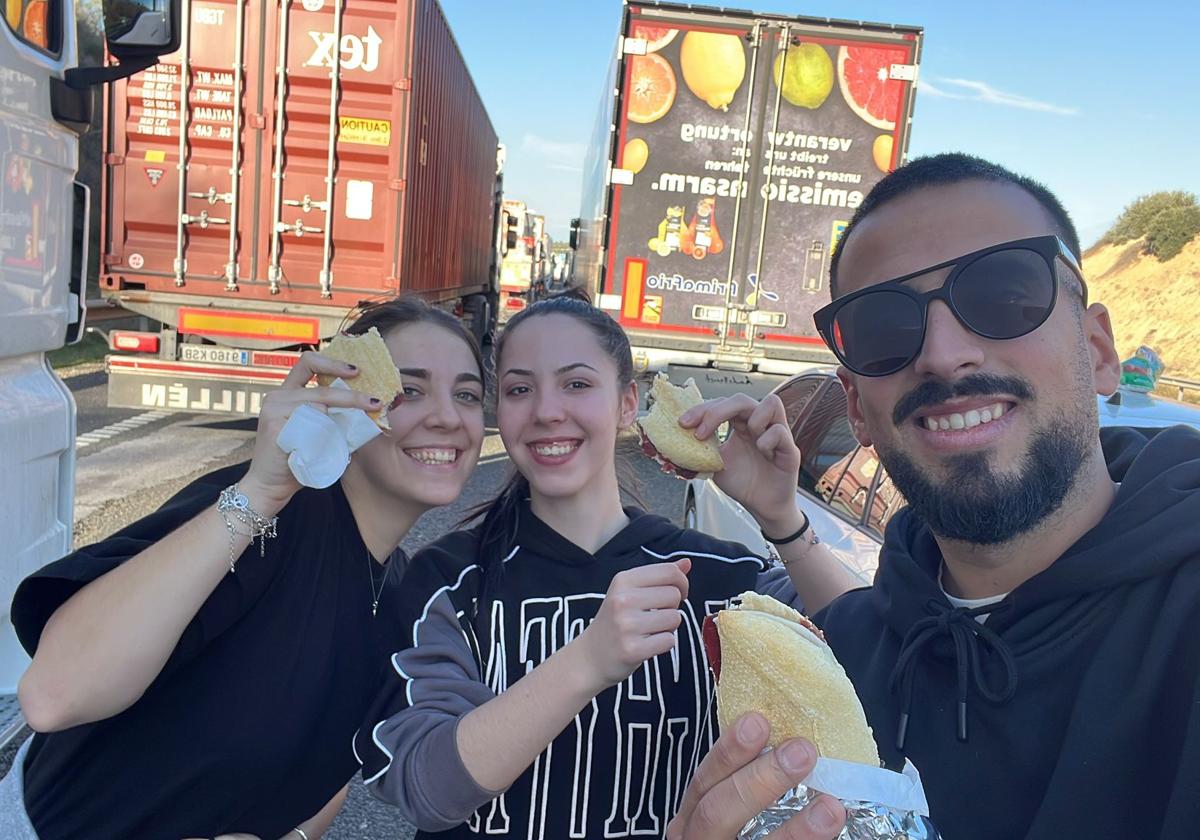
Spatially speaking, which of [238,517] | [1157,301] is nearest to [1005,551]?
[238,517]

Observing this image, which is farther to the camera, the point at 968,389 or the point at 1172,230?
the point at 1172,230

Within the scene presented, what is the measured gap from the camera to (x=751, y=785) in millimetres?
1161

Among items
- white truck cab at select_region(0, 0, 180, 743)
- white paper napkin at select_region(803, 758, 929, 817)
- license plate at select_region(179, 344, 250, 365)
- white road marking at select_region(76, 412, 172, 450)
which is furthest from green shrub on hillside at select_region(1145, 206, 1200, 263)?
white paper napkin at select_region(803, 758, 929, 817)

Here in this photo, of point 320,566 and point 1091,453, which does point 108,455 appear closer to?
point 320,566

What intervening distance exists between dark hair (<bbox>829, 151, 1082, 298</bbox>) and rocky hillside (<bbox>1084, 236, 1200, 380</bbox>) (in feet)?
109

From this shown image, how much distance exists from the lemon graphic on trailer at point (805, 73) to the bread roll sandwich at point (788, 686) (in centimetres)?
845

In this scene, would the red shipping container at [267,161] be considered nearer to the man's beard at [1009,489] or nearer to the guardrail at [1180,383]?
the man's beard at [1009,489]

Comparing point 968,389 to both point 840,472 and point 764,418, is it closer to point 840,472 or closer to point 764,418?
point 764,418

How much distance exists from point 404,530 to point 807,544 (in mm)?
1025

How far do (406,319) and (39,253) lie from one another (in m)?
1.40

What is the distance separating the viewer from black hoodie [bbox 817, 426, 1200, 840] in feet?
4.01

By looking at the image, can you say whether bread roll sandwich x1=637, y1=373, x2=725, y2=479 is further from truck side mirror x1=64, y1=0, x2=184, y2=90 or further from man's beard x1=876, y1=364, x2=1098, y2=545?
truck side mirror x1=64, y1=0, x2=184, y2=90

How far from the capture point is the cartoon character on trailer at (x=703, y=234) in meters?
9.06

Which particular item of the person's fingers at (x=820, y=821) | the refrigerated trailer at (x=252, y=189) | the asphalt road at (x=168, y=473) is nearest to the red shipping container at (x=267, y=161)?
the refrigerated trailer at (x=252, y=189)
